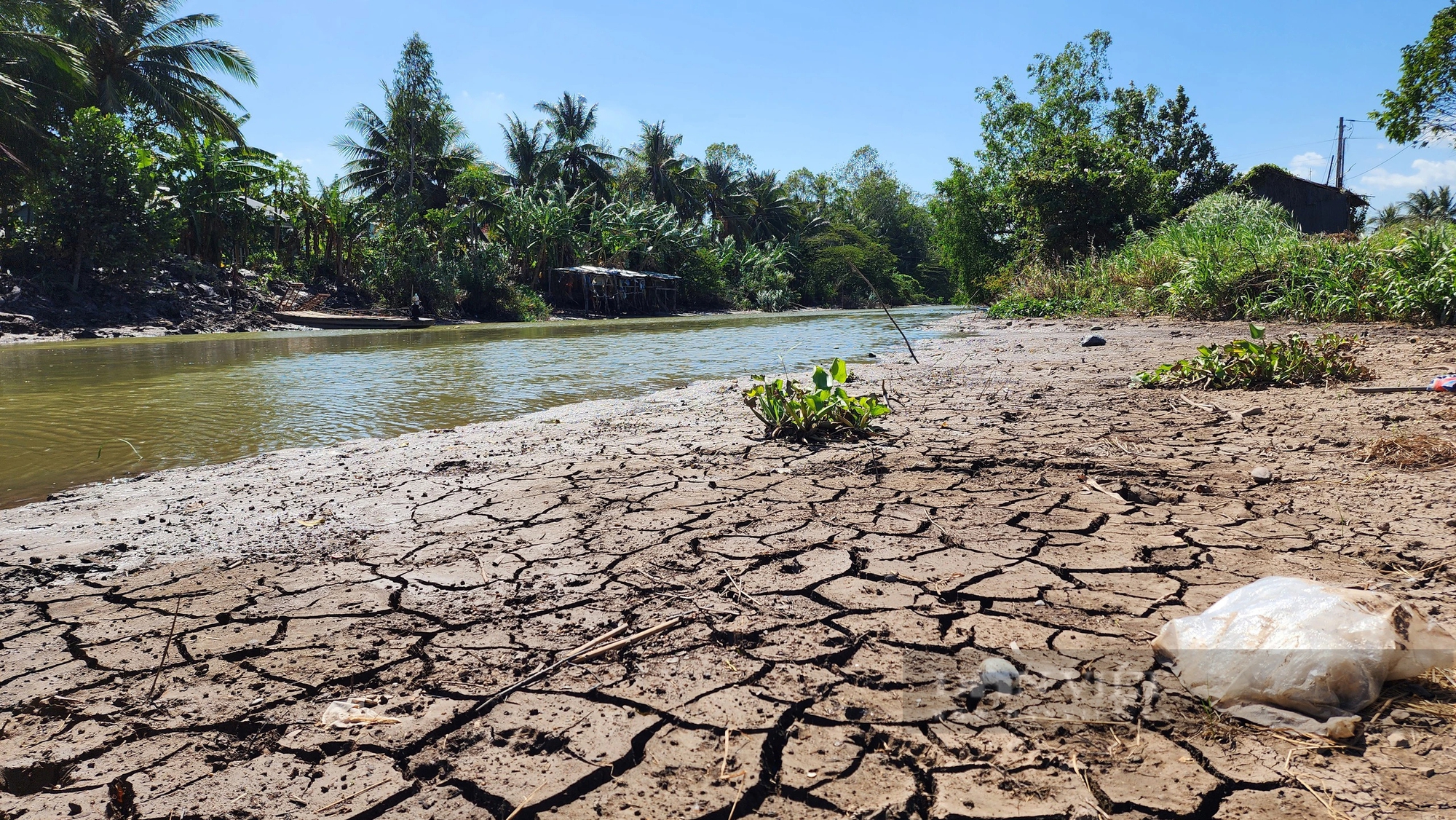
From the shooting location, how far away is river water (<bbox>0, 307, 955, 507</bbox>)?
4914 mm

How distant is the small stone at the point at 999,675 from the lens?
171 cm

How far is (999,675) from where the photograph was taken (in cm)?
175

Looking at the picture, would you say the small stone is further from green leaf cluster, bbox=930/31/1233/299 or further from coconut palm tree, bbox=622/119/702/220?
coconut palm tree, bbox=622/119/702/220

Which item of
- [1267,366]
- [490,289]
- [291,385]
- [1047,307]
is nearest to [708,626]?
[1267,366]

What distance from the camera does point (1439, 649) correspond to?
1.54 m

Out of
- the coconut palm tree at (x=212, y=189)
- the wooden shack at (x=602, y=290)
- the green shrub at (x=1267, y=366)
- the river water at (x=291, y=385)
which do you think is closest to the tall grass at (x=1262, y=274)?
the green shrub at (x=1267, y=366)

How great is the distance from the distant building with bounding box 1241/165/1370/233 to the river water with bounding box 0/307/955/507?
15.7 metres

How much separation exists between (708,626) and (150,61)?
94.1 feet

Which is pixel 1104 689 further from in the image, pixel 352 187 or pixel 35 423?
pixel 352 187

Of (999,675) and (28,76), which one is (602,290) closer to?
(28,76)

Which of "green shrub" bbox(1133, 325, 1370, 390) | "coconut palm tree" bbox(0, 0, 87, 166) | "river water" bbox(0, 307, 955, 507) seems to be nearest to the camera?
"river water" bbox(0, 307, 955, 507)

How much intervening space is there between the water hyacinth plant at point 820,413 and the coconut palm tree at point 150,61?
970 inches

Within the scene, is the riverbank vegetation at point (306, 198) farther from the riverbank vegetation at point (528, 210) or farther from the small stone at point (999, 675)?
the small stone at point (999, 675)

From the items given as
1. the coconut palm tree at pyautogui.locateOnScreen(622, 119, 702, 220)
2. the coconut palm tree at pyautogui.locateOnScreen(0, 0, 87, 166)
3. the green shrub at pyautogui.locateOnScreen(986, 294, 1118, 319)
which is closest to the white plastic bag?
the green shrub at pyautogui.locateOnScreen(986, 294, 1118, 319)
